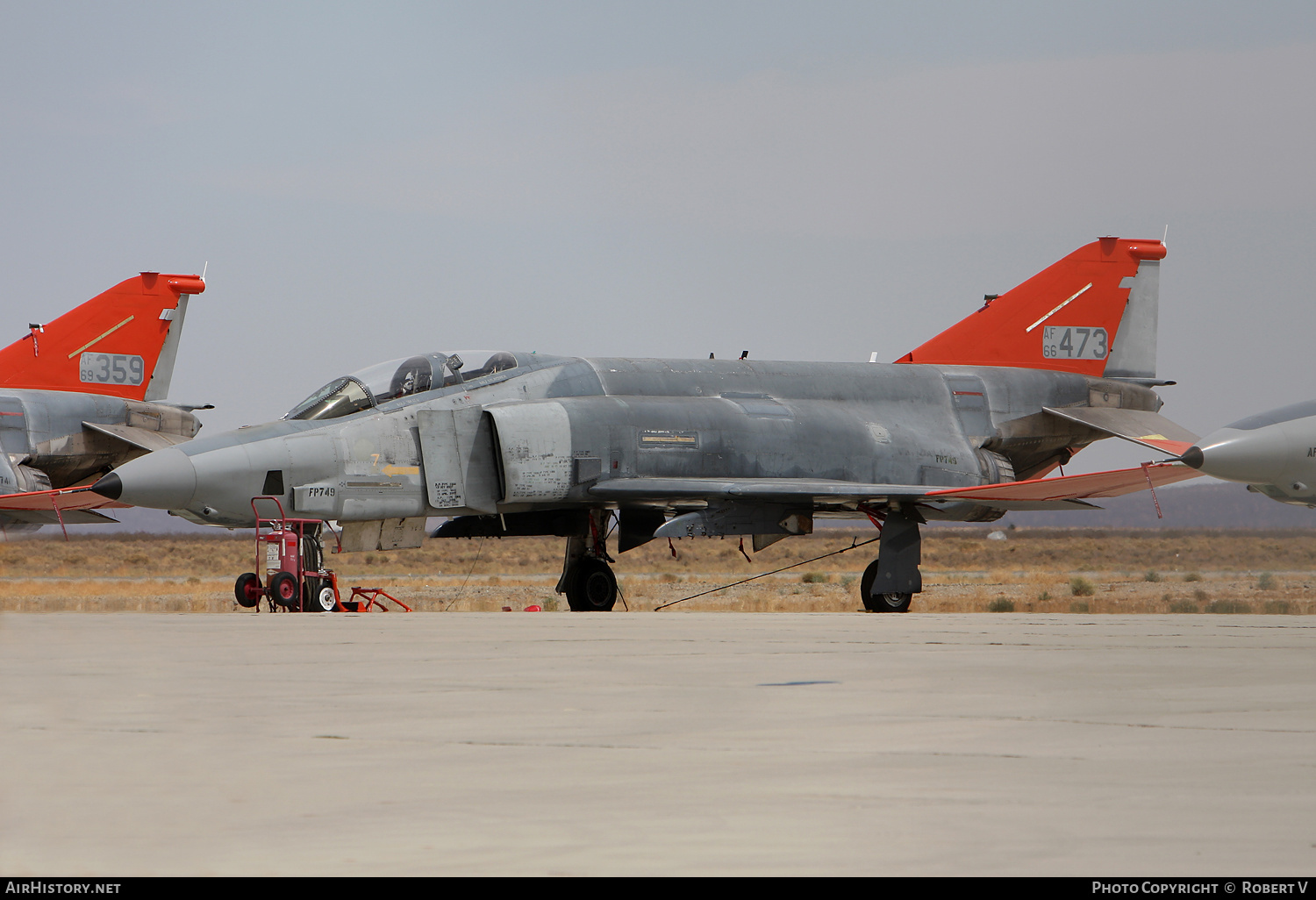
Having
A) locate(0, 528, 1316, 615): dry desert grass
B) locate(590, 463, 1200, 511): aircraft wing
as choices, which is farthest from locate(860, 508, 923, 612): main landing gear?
locate(0, 528, 1316, 615): dry desert grass

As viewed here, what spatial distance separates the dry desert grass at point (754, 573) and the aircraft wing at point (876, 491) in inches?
37.4

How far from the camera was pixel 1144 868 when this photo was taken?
3.73 metres

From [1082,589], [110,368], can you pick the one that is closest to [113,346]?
[110,368]

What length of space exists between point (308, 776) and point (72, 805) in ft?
2.61

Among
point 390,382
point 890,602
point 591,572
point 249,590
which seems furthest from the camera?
point 591,572

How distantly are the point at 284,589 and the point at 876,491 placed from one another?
22.8 feet

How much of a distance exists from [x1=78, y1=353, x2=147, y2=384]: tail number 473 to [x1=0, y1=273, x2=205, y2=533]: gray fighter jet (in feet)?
0.06

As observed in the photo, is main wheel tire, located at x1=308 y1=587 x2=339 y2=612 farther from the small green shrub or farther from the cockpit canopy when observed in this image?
the small green shrub

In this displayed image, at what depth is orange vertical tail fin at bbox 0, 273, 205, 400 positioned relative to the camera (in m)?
29.5

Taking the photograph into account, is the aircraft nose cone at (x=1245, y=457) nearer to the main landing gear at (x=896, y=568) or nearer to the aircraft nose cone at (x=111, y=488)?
the main landing gear at (x=896, y=568)

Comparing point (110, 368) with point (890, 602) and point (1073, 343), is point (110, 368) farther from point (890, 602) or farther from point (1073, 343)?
point (1073, 343)

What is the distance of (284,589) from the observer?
16.4m

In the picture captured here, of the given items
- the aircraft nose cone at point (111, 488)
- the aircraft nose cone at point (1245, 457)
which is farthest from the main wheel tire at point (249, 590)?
the aircraft nose cone at point (1245, 457)
